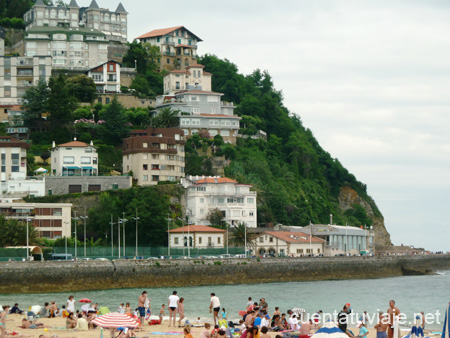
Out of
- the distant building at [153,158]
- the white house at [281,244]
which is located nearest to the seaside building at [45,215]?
the distant building at [153,158]

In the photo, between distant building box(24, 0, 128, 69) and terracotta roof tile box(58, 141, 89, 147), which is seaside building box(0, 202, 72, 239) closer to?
terracotta roof tile box(58, 141, 89, 147)

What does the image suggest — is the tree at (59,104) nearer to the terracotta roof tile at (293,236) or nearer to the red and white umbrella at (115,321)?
the terracotta roof tile at (293,236)

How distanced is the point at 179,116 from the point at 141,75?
1606 cm

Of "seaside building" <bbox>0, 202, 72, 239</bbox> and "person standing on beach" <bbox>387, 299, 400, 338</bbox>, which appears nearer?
"person standing on beach" <bbox>387, 299, 400, 338</bbox>

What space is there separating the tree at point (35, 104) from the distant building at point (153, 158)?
39.9ft

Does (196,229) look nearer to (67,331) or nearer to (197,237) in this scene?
(197,237)

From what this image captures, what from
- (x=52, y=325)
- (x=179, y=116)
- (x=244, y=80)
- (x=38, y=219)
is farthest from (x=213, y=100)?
(x=52, y=325)

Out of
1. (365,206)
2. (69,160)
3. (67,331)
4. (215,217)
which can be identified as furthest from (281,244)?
(67,331)

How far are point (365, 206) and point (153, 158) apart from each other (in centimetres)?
3710

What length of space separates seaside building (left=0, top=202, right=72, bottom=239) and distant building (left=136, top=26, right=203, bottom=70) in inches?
1811

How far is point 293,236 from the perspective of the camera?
93.6 meters

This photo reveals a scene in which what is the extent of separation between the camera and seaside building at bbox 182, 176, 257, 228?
94438 millimetres

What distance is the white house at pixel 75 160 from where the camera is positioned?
309ft

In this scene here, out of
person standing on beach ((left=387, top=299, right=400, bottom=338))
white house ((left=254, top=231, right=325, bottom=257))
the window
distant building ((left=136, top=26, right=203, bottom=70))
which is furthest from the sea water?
distant building ((left=136, top=26, right=203, bottom=70))
